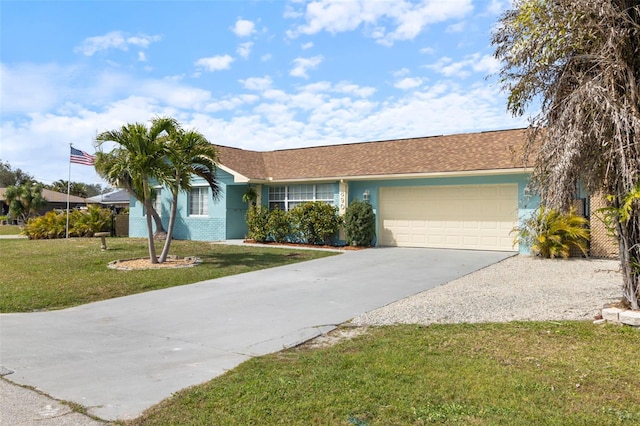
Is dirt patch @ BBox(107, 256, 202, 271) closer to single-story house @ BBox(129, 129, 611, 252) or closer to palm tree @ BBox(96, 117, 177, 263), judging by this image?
palm tree @ BBox(96, 117, 177, 263)

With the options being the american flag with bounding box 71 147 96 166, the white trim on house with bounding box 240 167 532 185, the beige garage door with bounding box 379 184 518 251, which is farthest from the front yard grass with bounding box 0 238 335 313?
the american flag with bounding box 71 147 96 166

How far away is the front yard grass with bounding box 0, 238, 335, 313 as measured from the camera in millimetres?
8824

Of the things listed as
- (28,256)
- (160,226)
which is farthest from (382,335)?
(160,226)

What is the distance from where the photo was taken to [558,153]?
6.00 metres

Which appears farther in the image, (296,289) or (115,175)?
(115,175)

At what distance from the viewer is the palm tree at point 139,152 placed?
12.5 metres

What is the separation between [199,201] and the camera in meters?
21.2

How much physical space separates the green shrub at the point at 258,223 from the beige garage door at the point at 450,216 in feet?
16.1

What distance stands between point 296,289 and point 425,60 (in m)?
6.61

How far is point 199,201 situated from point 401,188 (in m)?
9.70

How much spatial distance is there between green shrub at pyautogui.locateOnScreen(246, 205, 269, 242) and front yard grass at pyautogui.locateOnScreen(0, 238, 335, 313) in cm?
173

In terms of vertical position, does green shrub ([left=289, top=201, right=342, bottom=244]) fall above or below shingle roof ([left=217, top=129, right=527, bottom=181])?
below

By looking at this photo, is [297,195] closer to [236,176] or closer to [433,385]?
[236,176]

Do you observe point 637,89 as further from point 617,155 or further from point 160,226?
point 160,226
